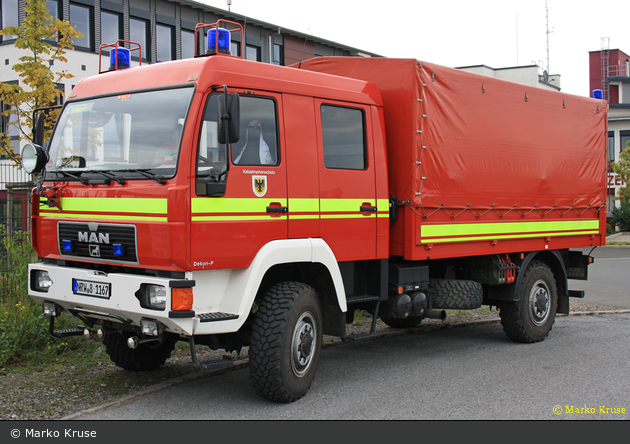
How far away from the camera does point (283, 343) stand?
530 centimetres

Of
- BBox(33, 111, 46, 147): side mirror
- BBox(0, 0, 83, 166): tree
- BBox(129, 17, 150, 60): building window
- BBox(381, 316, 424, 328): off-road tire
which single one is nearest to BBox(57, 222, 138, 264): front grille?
BBox(33, 111, 46, 147): side mirror

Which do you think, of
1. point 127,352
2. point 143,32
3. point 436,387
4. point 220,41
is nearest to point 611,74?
point 143,32

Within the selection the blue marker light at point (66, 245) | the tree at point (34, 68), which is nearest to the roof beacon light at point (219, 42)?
the blue marker light at point (66, 245)

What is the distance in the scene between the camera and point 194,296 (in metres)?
4.88

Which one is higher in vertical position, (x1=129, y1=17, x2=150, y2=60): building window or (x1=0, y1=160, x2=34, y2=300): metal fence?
(x1=129, y1=17, x2=150, y2=60): building window

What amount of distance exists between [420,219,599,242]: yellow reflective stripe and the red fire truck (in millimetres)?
35

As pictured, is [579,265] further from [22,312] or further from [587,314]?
[22,312]

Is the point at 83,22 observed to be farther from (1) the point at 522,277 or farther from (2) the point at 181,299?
(2) the point at 181,299

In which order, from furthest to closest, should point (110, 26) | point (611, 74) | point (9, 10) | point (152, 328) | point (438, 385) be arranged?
point (611, 74) < point (110, 26) < point (9, 10) < point (438, 385) < point (152, 328)

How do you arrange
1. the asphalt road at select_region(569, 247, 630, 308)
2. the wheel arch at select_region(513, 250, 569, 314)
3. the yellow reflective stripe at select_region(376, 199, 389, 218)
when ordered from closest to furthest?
1. the yellow reflective stripe at select_region(376, 199, 389, 218)
2. the wheel arch at select_region(513, 250, 569, 314)
3. the asphalt road at select_region(569, 247, 630, 308)

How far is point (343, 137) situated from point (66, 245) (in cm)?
271

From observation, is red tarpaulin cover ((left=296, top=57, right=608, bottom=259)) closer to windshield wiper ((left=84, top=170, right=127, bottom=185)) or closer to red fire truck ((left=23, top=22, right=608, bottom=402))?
red fire truck ((left=23, top=22, right=608, bottom=402))

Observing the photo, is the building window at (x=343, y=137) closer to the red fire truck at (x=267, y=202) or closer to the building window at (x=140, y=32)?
the red fire truck at (x=267, y=202)

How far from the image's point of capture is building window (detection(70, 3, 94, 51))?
21.8 m
